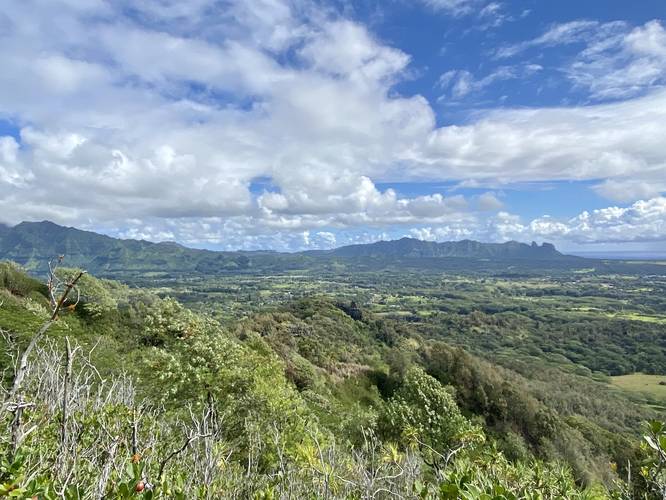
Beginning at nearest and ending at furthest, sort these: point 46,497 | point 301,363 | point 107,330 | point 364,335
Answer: point 46,497
point 107,330
point 301,363
point 364,335

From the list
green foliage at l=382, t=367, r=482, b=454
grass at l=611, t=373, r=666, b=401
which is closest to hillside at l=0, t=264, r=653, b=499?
green foliage at l=382, t=367, r=482, b=454

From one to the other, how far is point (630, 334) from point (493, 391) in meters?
132

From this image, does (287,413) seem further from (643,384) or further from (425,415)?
(643,384)

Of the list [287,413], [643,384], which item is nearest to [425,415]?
[287,413]

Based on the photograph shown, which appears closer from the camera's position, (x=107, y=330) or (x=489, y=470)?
(x=489, y=470)

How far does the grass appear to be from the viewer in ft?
340

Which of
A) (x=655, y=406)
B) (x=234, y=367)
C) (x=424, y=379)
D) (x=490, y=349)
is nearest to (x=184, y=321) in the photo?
(x=234, y=367)

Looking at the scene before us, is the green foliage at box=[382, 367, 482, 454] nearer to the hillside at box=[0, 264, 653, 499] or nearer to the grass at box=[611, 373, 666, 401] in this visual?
the hillside at box=[0, 264, 653, 499]

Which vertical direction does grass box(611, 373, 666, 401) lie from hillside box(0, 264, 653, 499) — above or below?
below

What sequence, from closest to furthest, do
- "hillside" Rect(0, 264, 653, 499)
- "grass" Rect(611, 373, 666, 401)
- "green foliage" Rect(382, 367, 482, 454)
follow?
"hillside" Rect(0, 264, 653, 499) → "green foliage" Rect(382, 367, 482, 454) → "grass" Rect(611, 373, 666, 401)

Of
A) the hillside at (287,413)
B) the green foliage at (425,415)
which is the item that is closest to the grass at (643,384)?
the hillside at (287,413)

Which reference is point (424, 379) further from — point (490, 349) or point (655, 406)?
point (490, 349)

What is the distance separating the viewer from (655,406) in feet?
307

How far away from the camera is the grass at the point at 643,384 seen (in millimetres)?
103500
